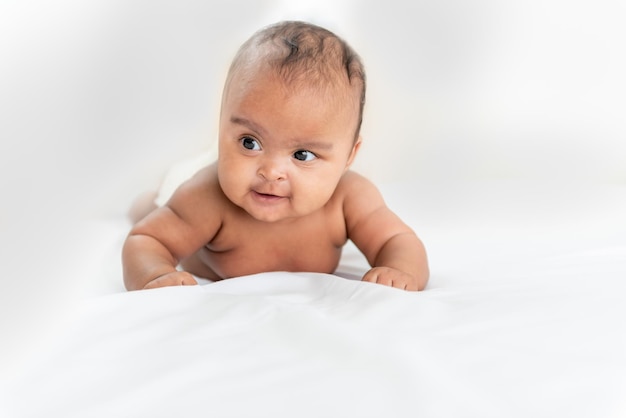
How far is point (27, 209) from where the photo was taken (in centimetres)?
100

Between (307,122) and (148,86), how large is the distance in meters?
0.90

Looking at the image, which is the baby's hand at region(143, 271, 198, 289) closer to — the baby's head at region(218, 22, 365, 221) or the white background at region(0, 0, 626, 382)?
the baby's head at region(218, 22, 365, 221)

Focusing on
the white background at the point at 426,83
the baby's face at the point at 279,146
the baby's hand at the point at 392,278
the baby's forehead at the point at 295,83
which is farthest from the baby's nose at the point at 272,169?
the white background at the point at 426,83

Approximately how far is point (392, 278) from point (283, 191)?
0.74 ft

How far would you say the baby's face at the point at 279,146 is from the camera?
1230mm

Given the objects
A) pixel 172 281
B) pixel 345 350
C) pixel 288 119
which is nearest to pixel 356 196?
pixel 288 119

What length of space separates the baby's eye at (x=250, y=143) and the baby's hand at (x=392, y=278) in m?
0.27

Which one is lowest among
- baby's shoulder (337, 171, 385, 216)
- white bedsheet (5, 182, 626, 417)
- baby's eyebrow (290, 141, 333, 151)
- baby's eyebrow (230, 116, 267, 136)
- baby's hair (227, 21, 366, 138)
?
white bedsheet (5, 182, 626, 417)

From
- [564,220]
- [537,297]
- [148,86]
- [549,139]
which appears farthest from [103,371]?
[549,139]

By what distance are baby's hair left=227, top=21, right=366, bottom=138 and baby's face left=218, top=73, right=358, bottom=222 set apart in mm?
25

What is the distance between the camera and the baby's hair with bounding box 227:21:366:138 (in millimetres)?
1239

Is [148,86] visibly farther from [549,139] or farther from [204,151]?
[549,139]

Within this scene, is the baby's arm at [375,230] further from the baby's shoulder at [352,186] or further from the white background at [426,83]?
the white background at [426,83]

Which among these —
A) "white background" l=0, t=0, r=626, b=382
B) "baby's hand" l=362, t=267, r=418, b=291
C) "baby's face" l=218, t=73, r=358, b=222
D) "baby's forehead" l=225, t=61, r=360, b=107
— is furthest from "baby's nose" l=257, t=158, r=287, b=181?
"white background" l=0, t=0, r=626, b=382
